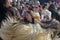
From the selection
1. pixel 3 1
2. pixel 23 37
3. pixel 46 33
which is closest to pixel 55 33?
pixel 46 33

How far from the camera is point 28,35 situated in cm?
63

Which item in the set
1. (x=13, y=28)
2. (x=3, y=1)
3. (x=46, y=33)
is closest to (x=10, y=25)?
(x=13, y=28)

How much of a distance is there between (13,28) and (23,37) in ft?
0.15

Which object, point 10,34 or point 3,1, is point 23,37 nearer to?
point 10,34

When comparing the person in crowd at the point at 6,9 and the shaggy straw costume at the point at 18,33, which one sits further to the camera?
the person in crowd at the point at 6,9

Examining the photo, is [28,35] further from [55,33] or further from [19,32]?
[55,33]

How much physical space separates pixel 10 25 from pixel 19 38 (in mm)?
52

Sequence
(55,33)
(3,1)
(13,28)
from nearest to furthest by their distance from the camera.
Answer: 1. (13,28)
2. (55,33)
3. (3,1)

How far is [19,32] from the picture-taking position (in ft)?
2.05

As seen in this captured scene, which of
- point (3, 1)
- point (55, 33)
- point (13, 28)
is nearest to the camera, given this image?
point (13, 28)

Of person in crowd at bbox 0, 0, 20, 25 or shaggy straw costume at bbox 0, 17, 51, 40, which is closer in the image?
shaggy straw costume at bbox 0, 17, 51, 40

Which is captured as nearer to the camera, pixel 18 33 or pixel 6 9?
pixel 18 33

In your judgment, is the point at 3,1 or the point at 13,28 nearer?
the point at 13,28

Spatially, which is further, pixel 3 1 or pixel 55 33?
pixel 3 1
